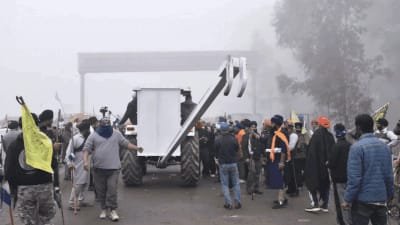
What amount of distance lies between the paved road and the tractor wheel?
0.66 ft

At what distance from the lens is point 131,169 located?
12.7 metres

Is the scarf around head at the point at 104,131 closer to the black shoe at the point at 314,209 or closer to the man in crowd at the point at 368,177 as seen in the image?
the black shoe at the point at 314,209

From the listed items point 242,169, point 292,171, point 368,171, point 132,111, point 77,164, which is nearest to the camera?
point 368,171

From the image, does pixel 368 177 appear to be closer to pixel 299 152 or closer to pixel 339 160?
pixel 339 160

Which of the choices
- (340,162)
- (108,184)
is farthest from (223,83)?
(108,184)

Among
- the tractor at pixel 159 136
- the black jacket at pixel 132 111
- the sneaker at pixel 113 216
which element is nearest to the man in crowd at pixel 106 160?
the sneaker at pixel 113 216

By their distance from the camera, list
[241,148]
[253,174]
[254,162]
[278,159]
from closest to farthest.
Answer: [278,159] < [253,174] < [254,162] < [241,148]

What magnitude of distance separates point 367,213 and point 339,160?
2.06 meters

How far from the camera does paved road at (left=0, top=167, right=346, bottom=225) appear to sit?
914 centimetres

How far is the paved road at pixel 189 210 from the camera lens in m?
9.14

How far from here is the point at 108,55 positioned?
52156 millimetres

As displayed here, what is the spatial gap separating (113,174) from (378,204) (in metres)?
4.91

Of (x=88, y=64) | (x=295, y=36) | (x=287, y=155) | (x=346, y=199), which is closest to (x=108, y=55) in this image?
(x=88, y=64)

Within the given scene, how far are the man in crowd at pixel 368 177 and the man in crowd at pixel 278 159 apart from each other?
4.26 metres
